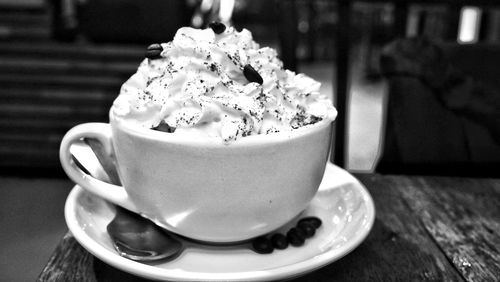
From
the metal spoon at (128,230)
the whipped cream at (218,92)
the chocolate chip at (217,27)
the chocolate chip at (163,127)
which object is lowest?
the metal spoon at (128,230)

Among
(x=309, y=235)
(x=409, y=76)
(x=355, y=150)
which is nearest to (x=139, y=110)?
(x=309, y=235)

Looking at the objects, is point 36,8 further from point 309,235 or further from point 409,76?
point 309,235

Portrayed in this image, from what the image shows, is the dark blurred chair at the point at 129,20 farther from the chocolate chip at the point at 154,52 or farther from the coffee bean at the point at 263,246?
the coffee bean at the point at 263,246

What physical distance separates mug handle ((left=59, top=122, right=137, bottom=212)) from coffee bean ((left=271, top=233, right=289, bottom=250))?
166 millimetres

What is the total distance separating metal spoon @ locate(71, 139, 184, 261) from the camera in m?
0.53

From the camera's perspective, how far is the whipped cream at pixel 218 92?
1.69ft

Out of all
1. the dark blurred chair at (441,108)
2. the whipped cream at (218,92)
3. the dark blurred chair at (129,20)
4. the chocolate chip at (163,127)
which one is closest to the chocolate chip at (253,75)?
the whipped cream at (218,92)

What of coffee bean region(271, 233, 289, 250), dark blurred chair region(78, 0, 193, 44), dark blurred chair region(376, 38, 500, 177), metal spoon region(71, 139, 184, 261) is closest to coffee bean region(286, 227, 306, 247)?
coffee bean region(271, 233, 289, 250)

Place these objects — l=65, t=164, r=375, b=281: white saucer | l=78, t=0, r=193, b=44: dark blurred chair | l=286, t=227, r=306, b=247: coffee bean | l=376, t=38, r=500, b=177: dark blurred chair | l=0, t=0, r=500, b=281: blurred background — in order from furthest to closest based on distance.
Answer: l=78, t=0, r=193, b=44: dark blurred chair, l=376, t=38, r=500, b=177: dark blurred chair, l=0, t=0, r=500, b=281: blurred background, l=286, t=227, r=306, b=247: coffee bean, l=65, t=164, r=375, b=281: white saucer

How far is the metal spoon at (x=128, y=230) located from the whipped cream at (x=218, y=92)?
11cm

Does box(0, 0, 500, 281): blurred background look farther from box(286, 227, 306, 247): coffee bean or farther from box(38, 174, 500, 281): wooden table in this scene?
box(286, 227, 306, 247): coffee bean

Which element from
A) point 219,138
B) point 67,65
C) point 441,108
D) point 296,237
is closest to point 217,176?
point 219,138

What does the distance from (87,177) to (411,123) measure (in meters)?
0.90

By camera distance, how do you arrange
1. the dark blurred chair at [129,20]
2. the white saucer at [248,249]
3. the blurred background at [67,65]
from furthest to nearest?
the dark blurred chair at [129,20]
the blurred background at [67,65]
the white saucer at [248,249]
